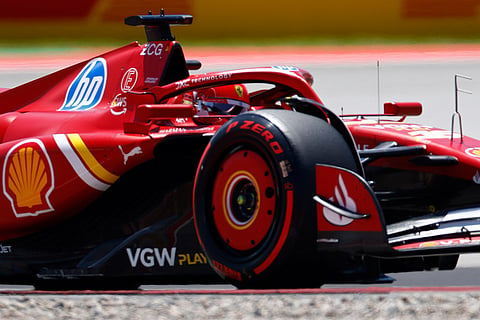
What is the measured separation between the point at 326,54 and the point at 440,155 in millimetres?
4965

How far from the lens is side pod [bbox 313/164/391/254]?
3.99 m

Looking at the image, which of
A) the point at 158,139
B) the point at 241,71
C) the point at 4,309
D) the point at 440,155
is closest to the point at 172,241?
the point at 158,139

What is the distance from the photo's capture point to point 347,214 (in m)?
4.02

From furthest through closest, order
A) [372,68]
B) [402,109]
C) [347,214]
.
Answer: [372,68] < [402,109] < [347,214]

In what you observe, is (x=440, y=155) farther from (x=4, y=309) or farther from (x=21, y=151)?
(x=4, y=309)

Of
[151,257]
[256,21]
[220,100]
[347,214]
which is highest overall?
[256,21]

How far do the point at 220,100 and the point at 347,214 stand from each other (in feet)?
6.87

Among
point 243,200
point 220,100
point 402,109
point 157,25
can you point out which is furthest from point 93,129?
point 402,109

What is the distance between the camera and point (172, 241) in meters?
5.06

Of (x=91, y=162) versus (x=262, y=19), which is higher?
(x=262, y=19)

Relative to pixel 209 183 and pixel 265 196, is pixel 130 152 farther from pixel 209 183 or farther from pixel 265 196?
pixel 265 196

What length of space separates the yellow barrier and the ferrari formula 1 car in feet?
11.1

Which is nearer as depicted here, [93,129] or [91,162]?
[91,162]

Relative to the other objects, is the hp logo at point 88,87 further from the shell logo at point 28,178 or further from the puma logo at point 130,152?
the puma logo at point 130,152
